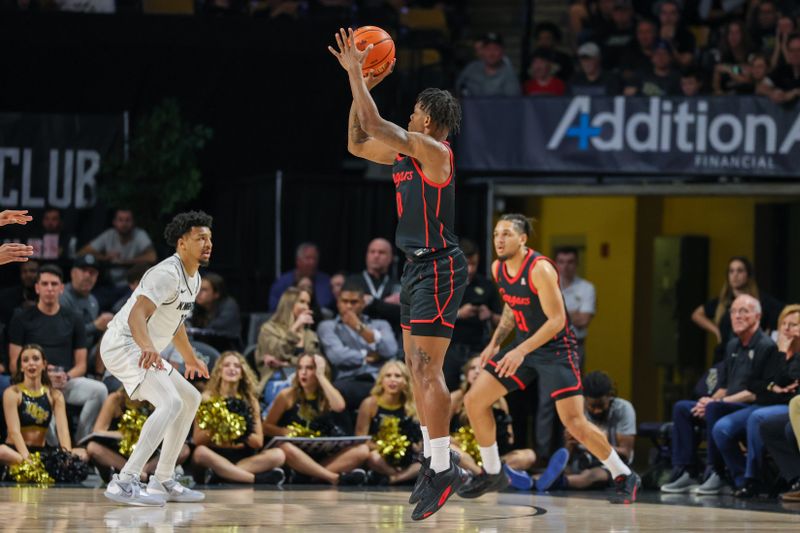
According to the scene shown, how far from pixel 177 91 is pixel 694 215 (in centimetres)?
610

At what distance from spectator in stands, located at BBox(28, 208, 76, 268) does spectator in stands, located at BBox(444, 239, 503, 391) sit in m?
3.93

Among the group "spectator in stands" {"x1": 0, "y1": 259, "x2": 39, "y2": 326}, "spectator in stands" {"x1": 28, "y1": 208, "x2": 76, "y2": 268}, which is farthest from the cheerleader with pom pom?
"spectator in stands" {"x1": 28, "y1": 208, "x2": 76, "y2": 268}

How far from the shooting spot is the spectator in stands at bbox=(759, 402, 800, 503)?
10.1m

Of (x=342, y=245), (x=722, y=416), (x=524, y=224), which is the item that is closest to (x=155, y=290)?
(x=524, y=224)

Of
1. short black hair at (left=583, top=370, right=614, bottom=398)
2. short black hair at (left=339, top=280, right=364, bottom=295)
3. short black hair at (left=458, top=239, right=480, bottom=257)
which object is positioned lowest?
short black hair at (left=583, top=370, right=614, bottom=398)

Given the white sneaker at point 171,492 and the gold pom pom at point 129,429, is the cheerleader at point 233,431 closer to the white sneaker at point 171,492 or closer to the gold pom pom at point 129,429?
the gold pom pom at point 129,429

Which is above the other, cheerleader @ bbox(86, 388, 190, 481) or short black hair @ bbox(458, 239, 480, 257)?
short black hair @ bbox(458, 239, 480, 257)

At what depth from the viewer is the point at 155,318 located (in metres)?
8.33

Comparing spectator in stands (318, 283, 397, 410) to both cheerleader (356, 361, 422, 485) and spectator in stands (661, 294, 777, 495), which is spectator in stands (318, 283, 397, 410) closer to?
cheerleader (356, 361, 422, 485)

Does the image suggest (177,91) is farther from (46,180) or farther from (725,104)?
(725,104)

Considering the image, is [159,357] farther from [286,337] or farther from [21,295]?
[21,295]

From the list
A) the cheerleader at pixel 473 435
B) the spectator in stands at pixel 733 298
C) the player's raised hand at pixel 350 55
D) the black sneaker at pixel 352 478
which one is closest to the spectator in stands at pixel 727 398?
the spectator in stands at pixel 733 298

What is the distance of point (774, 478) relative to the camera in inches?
416

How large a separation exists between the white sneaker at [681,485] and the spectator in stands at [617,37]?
5042mm
